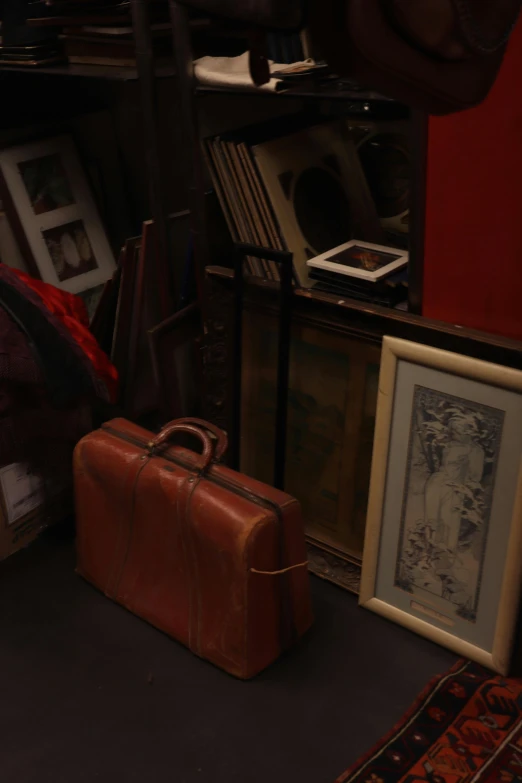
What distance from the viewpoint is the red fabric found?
203 cm

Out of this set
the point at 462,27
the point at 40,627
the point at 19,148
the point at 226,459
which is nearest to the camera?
the point at 462,27

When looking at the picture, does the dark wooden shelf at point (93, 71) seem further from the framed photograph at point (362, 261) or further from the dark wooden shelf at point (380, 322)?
the framed photograph at point (362, 261)

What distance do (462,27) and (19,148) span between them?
1.79 meters

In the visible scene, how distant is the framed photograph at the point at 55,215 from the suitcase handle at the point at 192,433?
2.85 feet

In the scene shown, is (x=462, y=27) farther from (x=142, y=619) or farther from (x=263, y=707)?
(x=142, y=619)

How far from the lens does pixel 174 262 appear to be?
214 centimetres

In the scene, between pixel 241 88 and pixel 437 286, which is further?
pixel 241 88

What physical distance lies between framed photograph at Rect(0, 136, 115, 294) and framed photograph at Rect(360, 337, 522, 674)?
3.93ft

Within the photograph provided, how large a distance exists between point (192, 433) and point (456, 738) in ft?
2.73

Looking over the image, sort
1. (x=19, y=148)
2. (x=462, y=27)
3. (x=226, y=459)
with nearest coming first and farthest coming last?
(x=462, y=27) → (x=226, y=459) → (x=19, y=148)

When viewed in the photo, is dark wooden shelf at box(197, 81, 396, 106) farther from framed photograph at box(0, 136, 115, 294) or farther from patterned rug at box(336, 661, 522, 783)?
patterned rug at box(336, 661, 522, 783)

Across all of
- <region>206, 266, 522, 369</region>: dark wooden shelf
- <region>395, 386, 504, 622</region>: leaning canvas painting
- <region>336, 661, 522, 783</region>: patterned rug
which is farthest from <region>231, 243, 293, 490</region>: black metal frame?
<region>336, 661, 522, 783</region>: patterned rug

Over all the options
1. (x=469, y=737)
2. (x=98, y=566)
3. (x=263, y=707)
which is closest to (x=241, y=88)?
(x=98, y=566)

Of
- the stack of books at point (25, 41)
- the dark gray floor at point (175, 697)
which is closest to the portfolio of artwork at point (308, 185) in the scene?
the stack of books at point (25, 41)
